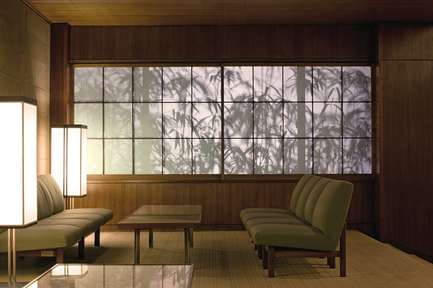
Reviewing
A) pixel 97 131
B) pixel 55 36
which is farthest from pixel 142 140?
pixel 55 36

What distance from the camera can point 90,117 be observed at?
695cm

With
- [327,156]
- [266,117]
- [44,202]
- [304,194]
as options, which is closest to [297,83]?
[266,117]

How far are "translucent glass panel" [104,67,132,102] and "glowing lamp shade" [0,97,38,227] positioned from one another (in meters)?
3.81

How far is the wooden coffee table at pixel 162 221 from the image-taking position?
4.24 meters

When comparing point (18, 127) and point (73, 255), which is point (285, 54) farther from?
point (18, 127)

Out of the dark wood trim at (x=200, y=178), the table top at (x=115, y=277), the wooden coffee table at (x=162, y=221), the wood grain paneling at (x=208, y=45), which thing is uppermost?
the wood grain paneling at (x=208, y=45)

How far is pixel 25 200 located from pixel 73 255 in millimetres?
2092

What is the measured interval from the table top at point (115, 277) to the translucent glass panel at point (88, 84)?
168 inches

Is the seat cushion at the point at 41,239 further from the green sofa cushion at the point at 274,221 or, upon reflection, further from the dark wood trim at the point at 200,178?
the dark wood trim at the point at 200,178

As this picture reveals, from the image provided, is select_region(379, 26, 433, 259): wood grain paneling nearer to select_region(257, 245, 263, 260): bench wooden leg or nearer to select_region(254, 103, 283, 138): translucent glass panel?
select_region(254, 103, 283, 138): translucent glass panel

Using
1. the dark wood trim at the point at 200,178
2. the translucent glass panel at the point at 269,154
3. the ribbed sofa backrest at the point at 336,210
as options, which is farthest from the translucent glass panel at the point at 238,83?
the ribbed sofa backrest at the point at 336,210

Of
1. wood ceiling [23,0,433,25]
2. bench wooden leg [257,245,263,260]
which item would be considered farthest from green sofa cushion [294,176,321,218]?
wood ceiling [23,0,433,25]

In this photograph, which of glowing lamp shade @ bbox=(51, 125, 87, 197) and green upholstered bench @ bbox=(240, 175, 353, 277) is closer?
green upholstered bench @ bbox=(240, 175, 353, 277)

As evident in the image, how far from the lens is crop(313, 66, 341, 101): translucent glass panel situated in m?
6.96
